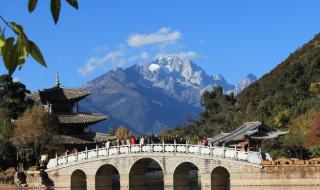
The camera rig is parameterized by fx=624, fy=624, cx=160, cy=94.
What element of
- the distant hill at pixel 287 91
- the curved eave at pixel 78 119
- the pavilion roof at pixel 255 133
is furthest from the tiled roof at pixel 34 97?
the distant hill at pixel 287 91

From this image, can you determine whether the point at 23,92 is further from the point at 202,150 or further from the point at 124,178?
the point at 202,150

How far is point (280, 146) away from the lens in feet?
145

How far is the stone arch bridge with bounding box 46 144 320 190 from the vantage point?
116 ft

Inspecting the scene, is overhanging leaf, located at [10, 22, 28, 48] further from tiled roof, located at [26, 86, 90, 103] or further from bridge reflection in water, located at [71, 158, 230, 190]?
tiled roof, located at [26, 86, 90, 103]

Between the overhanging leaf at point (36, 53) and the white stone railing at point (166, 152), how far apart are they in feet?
109

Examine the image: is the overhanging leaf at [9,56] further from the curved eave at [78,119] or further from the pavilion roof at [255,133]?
the curved eave at [78,119]

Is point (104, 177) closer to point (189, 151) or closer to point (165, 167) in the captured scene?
point (165, 167)

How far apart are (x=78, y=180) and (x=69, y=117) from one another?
35.4ft

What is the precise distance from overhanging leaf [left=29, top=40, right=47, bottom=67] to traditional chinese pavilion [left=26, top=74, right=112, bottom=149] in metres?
48.8

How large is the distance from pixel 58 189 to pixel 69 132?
10681 millimetres

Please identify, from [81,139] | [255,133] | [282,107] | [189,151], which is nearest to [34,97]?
[81,139]

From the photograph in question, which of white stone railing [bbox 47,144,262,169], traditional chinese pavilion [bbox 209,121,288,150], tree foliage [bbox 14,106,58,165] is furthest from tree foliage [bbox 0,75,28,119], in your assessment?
traditional chinese pavilion [bbox 209,121,288,150]

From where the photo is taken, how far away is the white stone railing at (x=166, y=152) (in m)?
35.4

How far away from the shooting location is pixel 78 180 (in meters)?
44.6
